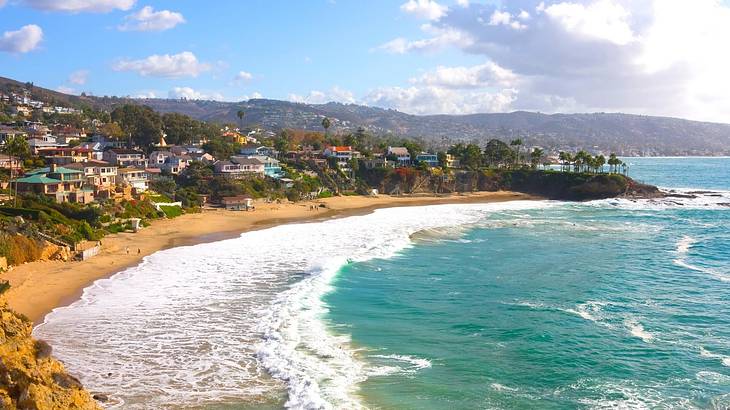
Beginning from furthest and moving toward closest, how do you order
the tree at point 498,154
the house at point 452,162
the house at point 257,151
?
the tree at point 498,154
the house at point 452,162
the house at point 257,151

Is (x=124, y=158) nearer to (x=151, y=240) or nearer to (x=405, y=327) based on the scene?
(x=151, y=240)

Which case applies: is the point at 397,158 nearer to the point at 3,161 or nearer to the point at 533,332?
the point at 3,161

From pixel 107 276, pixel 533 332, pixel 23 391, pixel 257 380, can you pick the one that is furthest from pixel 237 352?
pixel 107 276

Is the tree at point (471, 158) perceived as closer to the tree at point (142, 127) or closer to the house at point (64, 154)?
the tree at point (142, 127)

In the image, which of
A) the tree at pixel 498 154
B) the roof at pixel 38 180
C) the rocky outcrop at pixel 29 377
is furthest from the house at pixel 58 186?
the tree at pixel 498 154

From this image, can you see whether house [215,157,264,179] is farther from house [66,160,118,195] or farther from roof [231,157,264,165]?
house [66,160,118,195]
